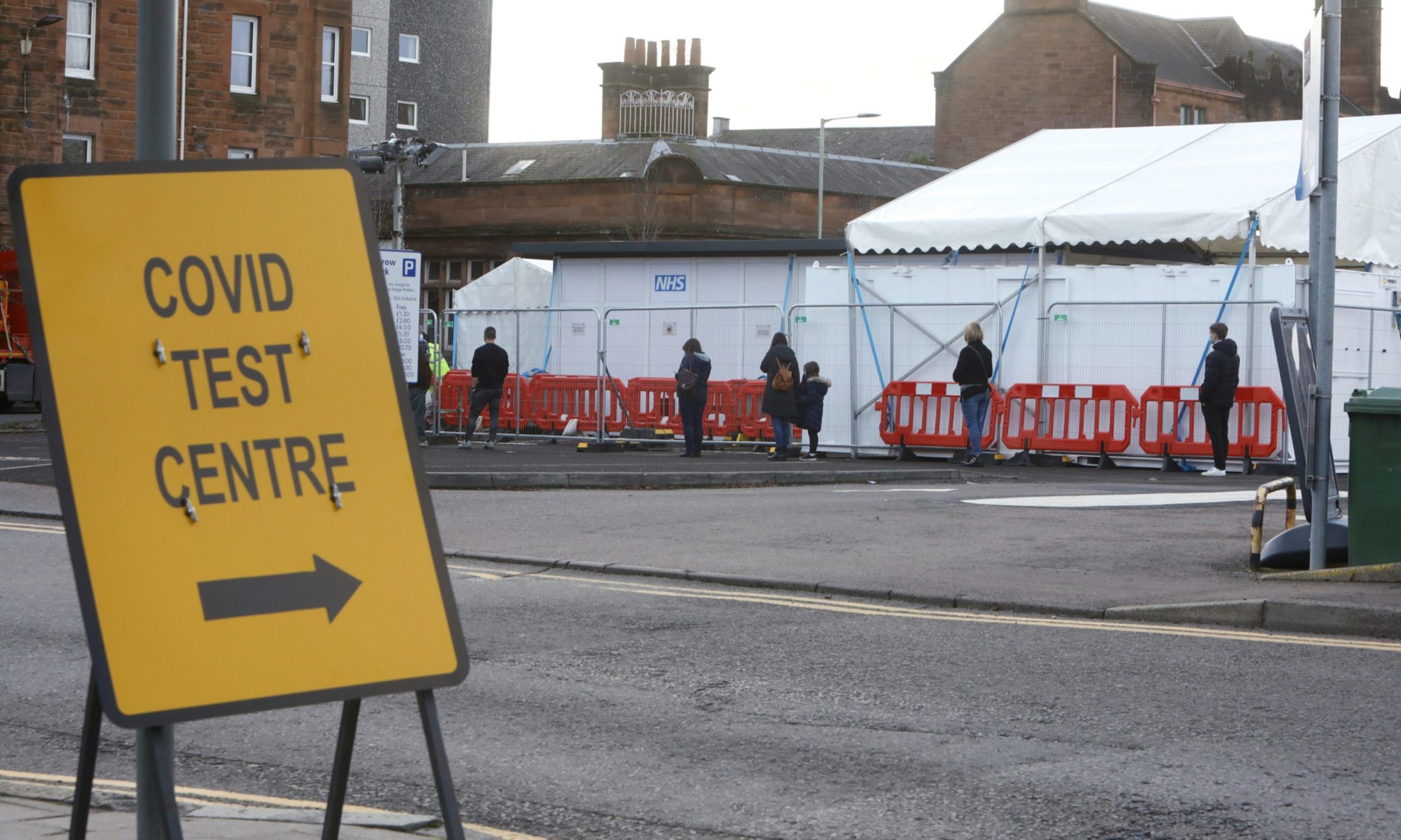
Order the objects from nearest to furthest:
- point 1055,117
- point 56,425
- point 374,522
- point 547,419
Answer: point 56,425
point 374,522
point 547,419
point 1055,117

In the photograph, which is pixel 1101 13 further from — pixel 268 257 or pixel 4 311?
pixel 268 257

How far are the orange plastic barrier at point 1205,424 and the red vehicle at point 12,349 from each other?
23731mm

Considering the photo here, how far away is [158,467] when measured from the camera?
3752 millimetres

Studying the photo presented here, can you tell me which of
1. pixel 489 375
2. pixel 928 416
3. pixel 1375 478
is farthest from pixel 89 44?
pixel 1375 478

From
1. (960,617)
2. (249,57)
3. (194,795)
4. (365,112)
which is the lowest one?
(194,795)

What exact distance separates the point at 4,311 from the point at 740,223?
1154 inches

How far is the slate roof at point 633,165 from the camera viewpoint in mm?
60219

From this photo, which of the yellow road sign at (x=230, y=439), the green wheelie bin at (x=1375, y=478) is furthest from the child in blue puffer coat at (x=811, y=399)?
the yellow road sign at (x=230, y=439)

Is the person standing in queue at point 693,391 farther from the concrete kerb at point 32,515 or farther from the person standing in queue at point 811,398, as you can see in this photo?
the concrete kerb at point 32,515

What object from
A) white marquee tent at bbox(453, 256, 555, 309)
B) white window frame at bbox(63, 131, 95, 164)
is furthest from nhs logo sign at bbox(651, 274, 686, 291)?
white window frame at bbox(63, 131, 95, 164)

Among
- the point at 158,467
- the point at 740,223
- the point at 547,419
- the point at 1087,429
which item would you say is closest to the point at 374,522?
the point at 158,467

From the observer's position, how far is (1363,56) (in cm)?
7156

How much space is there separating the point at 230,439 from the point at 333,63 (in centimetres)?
5024

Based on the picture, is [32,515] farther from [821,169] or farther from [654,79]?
[654,79]
